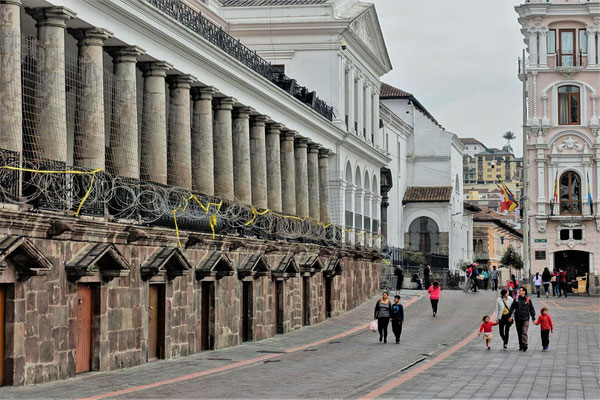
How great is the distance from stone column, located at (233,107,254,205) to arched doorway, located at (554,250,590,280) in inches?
1439

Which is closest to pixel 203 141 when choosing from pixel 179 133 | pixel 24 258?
pixel 179 133

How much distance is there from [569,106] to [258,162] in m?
36.0

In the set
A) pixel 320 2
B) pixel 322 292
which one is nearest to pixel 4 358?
pixel 322 292

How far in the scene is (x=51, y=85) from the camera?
891 inches

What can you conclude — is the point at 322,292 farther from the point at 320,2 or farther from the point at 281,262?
the point at 320,2

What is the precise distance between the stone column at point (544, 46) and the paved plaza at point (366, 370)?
34.6m

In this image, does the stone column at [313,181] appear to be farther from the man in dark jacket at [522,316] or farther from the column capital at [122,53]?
the column capital at [122,53]

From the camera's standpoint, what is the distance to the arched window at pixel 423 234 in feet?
262

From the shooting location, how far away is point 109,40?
84.9ft

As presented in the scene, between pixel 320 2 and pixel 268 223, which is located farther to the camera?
pixel 320 2

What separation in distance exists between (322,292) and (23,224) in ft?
72.7

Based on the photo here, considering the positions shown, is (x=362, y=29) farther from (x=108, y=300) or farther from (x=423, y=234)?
(x=108, y=300)

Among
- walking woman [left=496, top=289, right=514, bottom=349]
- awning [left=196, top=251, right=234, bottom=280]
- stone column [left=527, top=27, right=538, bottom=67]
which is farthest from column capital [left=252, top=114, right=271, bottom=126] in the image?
stone column [left=527, top=27, right=538, bottom=67]

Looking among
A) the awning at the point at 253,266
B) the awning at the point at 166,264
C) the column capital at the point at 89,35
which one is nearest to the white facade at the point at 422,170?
the awning at the point at 253,266
